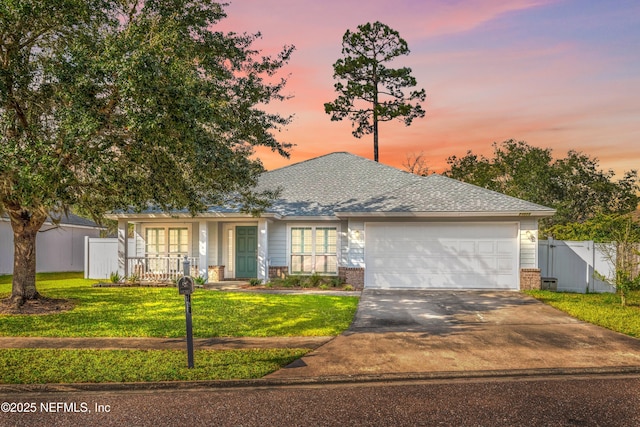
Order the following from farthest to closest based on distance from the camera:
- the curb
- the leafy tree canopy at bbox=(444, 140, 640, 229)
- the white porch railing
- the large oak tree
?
the leafy tree canopy at bbox=(444, 140, 640, 229)
the white porch railing
the large oak tree
the curb

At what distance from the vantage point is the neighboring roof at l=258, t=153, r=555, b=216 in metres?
16.1

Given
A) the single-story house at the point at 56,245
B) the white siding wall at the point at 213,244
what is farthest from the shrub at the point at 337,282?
the single-story house at the point at 56,245

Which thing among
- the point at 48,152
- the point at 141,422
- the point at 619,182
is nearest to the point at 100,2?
the point at 48,152

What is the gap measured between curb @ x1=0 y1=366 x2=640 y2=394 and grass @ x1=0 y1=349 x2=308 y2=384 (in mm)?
134

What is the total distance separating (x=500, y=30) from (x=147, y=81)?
10971 millimetres

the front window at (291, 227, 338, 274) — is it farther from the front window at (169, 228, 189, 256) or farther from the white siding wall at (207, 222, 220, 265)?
the front window at (169, 228, 189, 256)

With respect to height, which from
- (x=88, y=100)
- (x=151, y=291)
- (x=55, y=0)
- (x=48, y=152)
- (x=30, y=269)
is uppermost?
(x=55, y=0)

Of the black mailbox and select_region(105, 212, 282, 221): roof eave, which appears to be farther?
select_region(105, 212, 282, 221): roof eave

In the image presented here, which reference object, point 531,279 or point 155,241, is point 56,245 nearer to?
point 155,241

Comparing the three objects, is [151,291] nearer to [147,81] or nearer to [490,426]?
[147,81]

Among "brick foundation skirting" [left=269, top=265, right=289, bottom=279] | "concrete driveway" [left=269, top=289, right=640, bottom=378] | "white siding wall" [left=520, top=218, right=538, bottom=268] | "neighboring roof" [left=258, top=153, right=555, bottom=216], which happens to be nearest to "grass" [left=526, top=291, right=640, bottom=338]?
"concrete driveway" [left=269, top=289, right=640, bottom=378]

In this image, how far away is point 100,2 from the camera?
10055 mm

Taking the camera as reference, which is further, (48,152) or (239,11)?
(239,11)

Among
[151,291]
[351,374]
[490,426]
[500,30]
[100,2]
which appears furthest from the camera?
[151,291]
